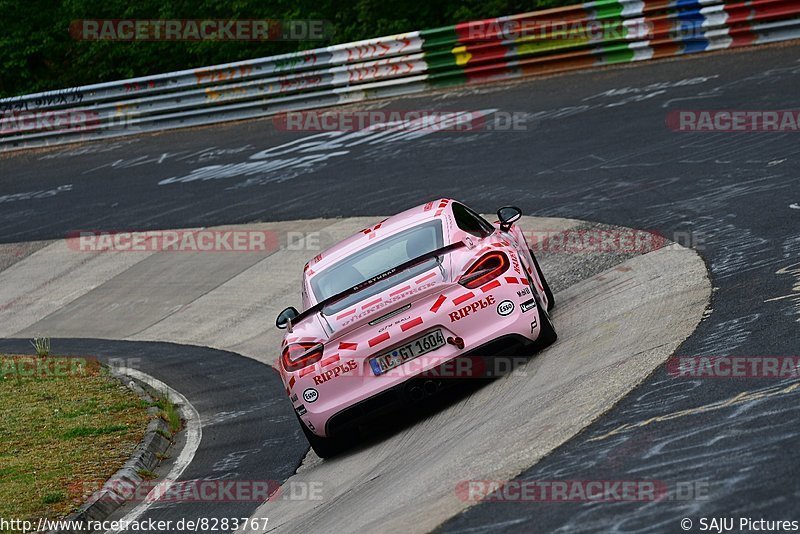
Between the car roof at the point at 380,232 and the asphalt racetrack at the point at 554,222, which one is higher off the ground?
the car roof at the point at 380,232

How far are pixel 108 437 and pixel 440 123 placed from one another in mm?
10722

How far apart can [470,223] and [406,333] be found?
60.8 inches

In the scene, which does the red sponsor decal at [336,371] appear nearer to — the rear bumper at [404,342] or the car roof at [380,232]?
the rear bumper at [404,342]

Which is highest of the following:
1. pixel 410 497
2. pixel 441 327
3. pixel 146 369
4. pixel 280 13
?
pixel 280 13

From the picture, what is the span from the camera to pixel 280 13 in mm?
28234

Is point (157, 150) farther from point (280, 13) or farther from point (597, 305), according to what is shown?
point (597, 305)

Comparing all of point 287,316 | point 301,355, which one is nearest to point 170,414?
point 287,316

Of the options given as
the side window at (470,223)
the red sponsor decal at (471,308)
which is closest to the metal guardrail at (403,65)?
the side window at (470,223)

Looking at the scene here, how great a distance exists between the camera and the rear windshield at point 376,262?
28.0ft

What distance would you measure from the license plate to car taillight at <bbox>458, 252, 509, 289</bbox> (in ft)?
1.44

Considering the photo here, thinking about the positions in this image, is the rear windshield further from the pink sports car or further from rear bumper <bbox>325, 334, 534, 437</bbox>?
rear bumper <bbox>325, 334, 534, 437</bbox>

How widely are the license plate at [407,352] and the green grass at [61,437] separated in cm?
239

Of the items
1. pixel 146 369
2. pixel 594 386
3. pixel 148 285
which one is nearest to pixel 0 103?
pixel 148 285

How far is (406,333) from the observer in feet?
26.8
